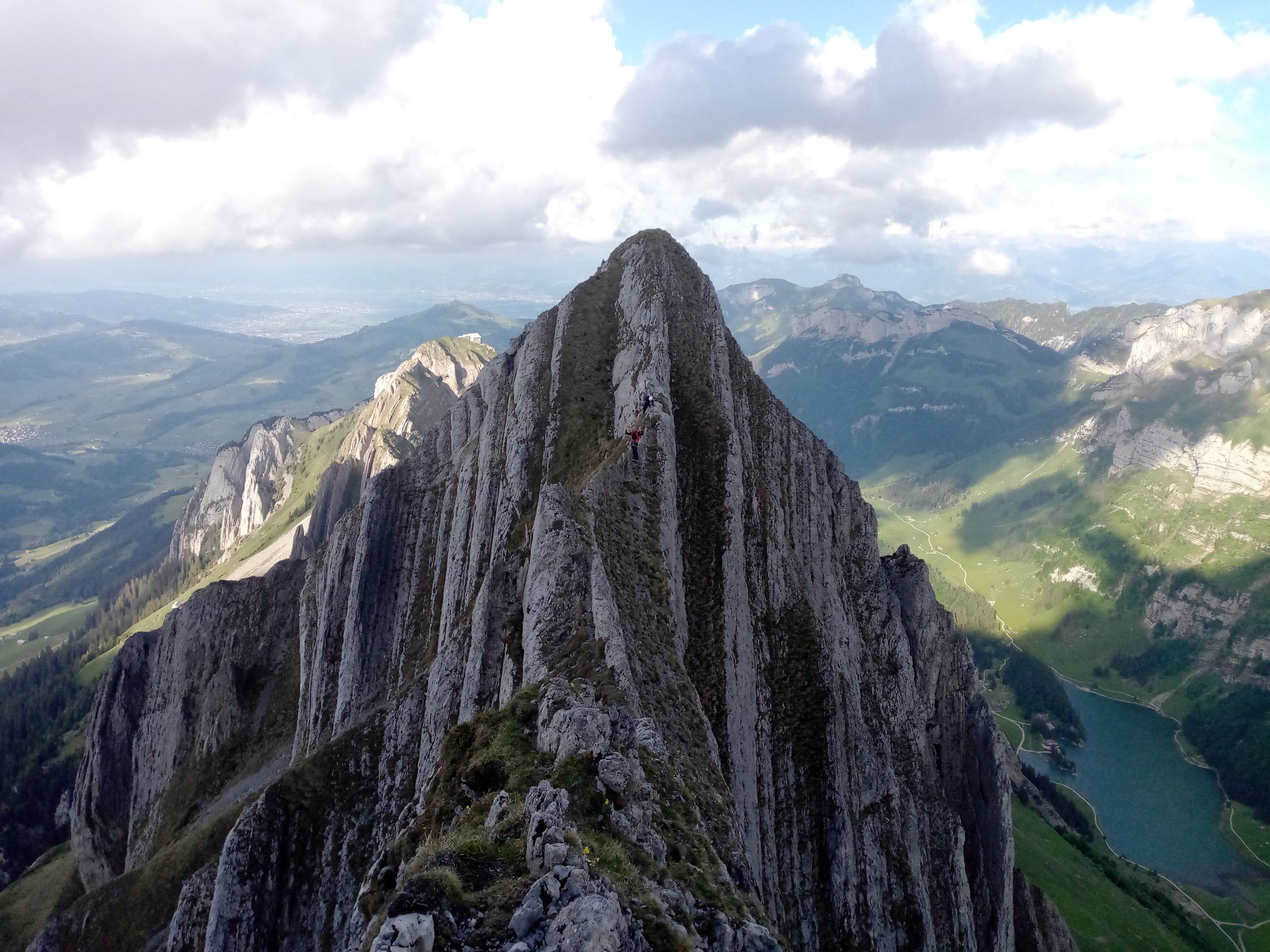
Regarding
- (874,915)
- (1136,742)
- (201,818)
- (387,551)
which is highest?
(387,551)

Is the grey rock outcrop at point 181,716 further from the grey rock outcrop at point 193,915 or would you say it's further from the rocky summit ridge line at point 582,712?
the grey rock outcrop at point 193,915

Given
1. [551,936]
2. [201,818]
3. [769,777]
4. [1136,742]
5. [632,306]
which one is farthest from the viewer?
[1136,742]

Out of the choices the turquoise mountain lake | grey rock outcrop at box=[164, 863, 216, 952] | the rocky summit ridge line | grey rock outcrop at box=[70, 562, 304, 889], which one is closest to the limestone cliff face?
grey rock outcrop at box=[70, 562, 304, 889]

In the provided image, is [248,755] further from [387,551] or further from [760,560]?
[760,560]

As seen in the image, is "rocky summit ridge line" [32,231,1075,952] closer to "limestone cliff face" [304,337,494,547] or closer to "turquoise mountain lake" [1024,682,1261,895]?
"limestone cliff face" [304,337,494,547]

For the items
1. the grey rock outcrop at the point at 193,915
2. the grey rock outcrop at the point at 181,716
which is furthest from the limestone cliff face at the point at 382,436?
the grey rock outcrop at the point at 193,915

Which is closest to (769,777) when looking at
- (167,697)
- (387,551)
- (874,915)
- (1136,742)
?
(874,915)
